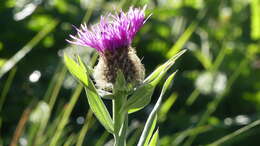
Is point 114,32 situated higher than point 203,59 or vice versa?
point 114,32

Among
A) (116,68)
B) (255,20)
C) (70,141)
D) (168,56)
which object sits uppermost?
(116,68)

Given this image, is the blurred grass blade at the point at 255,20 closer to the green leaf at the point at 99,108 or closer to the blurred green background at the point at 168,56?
the blurred green background at the point at 168,56

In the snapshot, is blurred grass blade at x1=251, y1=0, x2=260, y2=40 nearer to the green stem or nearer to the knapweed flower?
the knapweed flower

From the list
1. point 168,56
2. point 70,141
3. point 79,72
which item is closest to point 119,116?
point 79,72

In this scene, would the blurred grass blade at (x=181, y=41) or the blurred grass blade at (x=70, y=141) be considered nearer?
the blurred grass blade at (x=70, y=141)

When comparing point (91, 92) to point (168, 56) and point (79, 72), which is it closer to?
point (79, 72)

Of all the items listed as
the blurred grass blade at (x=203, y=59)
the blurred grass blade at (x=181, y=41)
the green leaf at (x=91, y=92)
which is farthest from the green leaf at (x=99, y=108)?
the blurred grass blade at (x=203, y=59)

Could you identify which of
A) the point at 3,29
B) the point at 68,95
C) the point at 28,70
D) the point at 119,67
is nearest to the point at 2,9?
the point at 3,29

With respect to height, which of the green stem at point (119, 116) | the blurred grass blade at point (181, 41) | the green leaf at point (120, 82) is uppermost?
the green leaf at point (120, 82)
